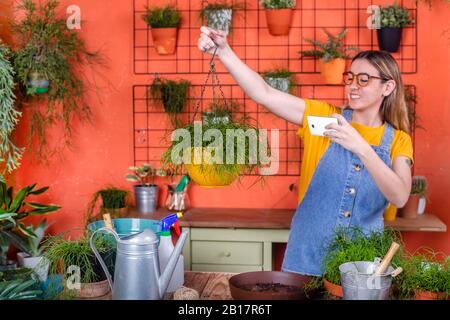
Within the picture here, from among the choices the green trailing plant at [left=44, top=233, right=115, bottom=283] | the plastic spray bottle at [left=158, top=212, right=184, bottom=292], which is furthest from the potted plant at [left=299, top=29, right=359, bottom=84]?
the green trailing plant at [left=44, top=233, right=115, bottom=283]

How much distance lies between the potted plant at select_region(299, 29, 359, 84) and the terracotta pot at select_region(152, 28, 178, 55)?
826 millimetres

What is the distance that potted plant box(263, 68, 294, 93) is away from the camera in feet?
12.8

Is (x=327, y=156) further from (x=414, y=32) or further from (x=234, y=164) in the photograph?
(x=414, y=32)

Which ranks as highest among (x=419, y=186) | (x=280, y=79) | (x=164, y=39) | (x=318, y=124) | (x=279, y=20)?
(x=279, y=20)

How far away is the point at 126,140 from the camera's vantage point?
168 inches

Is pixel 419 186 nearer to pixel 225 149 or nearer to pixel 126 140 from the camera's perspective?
pixel 126 140

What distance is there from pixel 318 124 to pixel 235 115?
1878 mm

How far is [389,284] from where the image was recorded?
5.86 feet

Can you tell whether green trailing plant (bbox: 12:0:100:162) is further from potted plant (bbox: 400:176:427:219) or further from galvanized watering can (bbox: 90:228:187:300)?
galvanized watering can (bbox: 90:228:187:300)

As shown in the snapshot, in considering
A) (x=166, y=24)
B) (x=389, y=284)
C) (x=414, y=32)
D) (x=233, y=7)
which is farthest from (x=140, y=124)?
(x=389, y=284)

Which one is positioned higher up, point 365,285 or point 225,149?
point 225,149

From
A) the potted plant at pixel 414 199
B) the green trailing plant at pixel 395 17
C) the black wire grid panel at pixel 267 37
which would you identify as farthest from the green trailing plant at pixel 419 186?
the green trailing plant at pixel 395 17

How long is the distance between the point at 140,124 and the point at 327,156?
1.82m

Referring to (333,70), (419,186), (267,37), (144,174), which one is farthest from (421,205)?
(144,174)
